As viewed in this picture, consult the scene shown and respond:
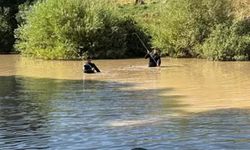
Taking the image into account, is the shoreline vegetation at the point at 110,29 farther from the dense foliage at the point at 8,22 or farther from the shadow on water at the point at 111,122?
the shadow on water at the point at 111,122

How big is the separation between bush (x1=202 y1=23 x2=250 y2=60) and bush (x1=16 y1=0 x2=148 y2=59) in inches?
296

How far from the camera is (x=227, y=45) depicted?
39219 millimetres

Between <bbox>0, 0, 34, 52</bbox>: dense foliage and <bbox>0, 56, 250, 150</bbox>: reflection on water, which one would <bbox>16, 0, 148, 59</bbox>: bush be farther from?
<bbox>0, 56, 250, 150</bbox>: reflection on water

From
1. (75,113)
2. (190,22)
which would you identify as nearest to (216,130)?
(75,113)

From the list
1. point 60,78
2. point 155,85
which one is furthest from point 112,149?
point 60,78

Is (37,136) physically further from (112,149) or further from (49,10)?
(49,10)

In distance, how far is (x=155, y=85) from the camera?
78.4 feet

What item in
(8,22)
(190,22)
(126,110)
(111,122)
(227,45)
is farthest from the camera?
(8,22)

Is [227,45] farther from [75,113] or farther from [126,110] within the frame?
[75,113]

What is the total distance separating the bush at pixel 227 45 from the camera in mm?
39344

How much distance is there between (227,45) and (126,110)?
2374 centimetres

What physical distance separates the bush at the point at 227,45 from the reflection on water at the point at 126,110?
9.46 m

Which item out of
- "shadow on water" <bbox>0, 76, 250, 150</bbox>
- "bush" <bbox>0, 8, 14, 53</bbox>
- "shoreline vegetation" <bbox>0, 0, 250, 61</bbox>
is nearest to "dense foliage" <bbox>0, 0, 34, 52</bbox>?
"bush" <bbox>0, 8, 14, 53</bbox>

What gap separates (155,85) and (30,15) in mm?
23866
